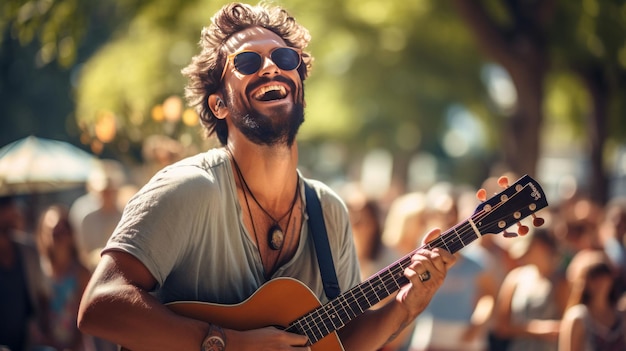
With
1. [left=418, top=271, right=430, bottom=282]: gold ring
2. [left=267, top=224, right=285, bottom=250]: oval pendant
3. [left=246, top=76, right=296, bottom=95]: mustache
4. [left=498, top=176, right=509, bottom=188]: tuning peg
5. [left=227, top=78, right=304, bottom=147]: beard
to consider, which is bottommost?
[left=418, top=271, right=430, bottom=282]: gold ring

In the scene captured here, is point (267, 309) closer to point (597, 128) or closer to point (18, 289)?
point (18, 289)

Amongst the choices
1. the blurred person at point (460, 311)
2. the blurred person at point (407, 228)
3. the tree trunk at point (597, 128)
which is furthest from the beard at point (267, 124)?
the tree trunk at point (597, 128)

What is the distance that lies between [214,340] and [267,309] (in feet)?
0.91

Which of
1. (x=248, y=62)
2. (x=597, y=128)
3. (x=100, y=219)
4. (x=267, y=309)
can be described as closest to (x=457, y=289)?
(x=100, y=219)

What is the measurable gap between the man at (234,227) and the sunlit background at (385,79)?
1.68 feet

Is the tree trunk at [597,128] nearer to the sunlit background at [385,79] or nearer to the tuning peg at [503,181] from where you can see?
the sunlit background at [385,79]

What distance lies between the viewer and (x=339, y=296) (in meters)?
3.82

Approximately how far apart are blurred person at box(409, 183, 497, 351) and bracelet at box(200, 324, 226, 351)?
4196mm

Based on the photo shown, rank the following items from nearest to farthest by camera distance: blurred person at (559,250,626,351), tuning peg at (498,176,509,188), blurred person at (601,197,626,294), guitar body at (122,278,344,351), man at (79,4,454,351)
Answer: man at (79,4,454,351) < guitar body at (122,278,344,351) < tuning peg at (498,176,509,188) < blurred person at (559,250,626,351) < blurred person at (601,197,626,294)

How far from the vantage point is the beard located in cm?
372

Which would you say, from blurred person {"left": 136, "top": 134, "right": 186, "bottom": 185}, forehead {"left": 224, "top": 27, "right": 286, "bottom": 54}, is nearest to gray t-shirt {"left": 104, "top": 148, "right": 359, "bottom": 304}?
forehead {"left": 224, "top": 27, "right": 286, "bottom": 54}

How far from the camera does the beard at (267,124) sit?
3723mm

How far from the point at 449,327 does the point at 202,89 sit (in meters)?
4.16

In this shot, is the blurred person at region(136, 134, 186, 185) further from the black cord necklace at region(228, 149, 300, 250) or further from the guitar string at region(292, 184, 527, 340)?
the guitar string at region(292, 184, 527, 340)
